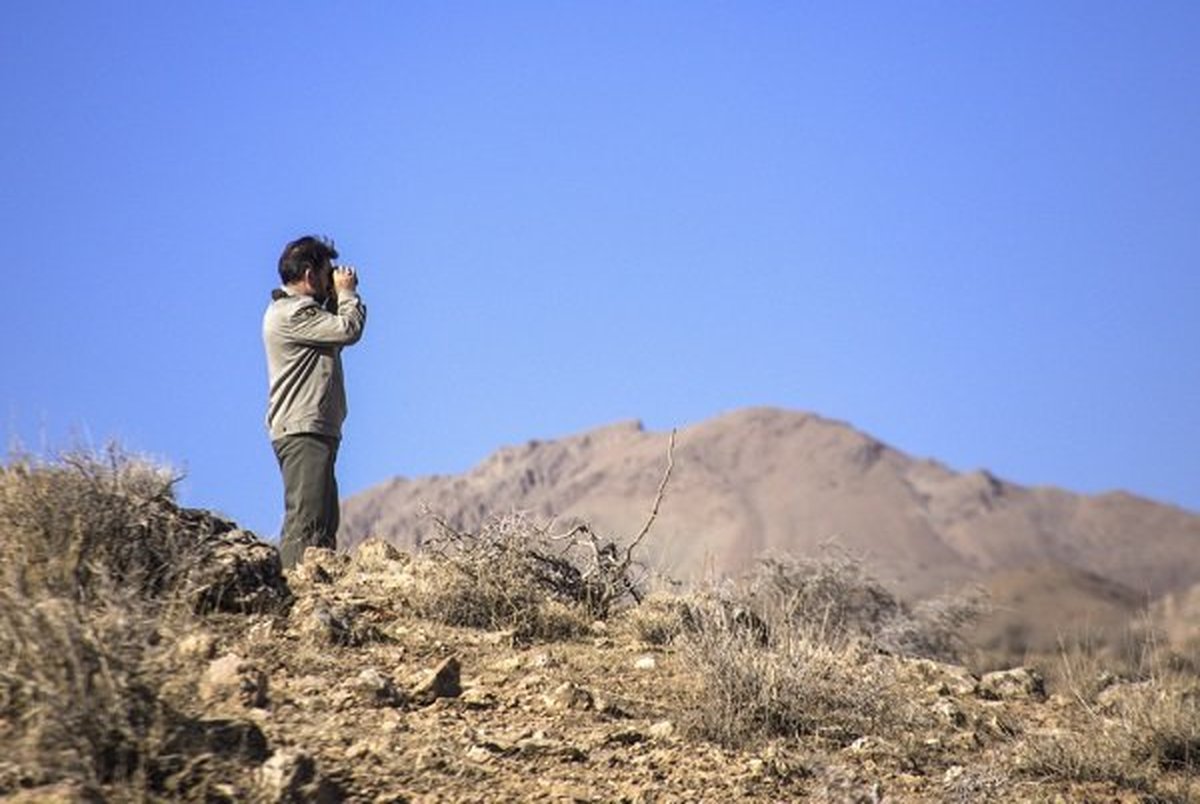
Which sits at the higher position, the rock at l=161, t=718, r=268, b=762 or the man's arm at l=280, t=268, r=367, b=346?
the man's arm at l=280, t=268, r=367, b=346

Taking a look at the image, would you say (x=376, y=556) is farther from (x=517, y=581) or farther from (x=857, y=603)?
(x=857, y=603)

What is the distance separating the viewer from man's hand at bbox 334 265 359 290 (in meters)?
8.98

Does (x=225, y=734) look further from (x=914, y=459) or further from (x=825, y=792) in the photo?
(x=914, y=459)

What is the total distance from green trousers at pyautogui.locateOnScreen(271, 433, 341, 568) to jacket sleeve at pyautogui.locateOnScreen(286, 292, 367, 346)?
528 mm

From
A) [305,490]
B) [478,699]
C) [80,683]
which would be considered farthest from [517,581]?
[80,683]

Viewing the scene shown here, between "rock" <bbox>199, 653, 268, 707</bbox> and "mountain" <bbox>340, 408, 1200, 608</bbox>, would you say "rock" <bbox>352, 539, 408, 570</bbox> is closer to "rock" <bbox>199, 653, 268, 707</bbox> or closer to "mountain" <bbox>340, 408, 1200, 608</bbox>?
"rock" <bbox>199, 653, 268, 707</bbox>

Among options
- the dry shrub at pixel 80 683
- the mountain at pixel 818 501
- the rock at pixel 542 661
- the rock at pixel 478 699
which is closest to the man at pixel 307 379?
the rock at pixel 542 661

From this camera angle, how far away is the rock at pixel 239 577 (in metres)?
7.11

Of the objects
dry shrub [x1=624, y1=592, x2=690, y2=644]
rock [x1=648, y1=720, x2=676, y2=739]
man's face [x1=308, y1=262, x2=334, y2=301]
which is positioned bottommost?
rock [x1=648, y1=720, x2=676, y2=739]

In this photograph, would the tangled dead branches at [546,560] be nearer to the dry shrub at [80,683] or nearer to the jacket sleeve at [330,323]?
the jacket sleeve at [330,323]

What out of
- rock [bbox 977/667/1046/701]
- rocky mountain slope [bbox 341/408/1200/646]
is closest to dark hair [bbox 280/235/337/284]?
Result: rock [bbox 977/667/1046/701]

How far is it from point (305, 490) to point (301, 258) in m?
1.26

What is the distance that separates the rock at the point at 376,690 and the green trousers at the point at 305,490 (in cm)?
275

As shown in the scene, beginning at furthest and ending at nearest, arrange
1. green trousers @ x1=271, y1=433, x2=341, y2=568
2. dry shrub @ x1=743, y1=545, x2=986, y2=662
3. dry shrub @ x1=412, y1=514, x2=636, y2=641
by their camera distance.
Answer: dry shrub @ x1=743, y1=545, x2=986, y2=662
green trousers @ x1=271, y1=433, x2=341, y2=568
dry shrub @ x1=412, y1=514, x2=636, y2=641
